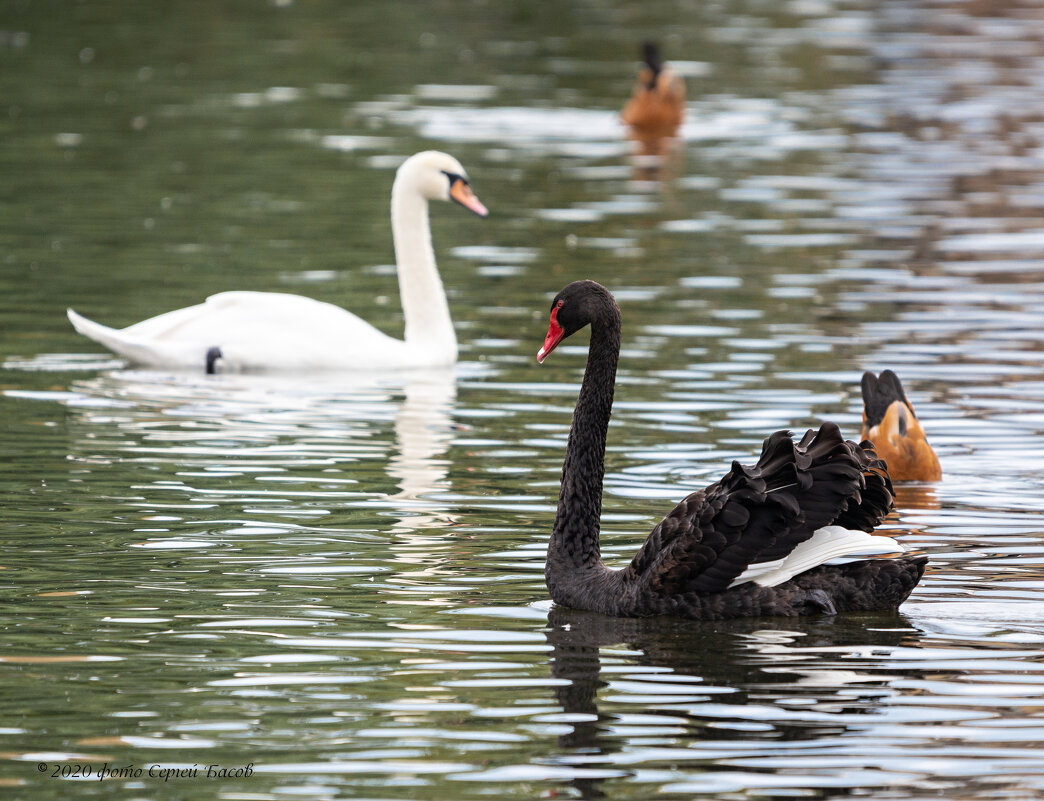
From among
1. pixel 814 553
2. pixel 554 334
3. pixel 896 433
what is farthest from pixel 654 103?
pixel 814 553

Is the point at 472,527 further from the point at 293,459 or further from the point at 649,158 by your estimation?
the point at 649,158

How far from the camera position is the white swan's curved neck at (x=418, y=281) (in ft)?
51.9

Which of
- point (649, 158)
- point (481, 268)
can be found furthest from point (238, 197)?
point (649, 158)

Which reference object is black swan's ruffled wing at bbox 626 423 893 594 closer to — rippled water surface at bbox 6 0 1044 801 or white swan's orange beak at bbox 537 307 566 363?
rippled water surface at bbox 6 0 1044 801

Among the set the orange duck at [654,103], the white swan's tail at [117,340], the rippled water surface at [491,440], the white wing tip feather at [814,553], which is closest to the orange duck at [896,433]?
the rippled water surface at [491,440]

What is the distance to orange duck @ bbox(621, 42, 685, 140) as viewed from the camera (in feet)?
97.6

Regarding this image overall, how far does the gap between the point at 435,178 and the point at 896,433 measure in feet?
19.5

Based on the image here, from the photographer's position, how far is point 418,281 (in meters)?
16.1

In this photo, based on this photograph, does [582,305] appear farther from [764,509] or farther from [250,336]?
[250,336]

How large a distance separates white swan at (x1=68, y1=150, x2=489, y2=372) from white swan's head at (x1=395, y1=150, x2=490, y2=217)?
3.15 feet

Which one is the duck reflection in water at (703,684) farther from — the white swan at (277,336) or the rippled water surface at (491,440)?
the white swan at (277,336)

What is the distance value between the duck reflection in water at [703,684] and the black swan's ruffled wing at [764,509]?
34 centimetres

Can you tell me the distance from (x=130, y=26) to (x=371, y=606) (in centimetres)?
3434

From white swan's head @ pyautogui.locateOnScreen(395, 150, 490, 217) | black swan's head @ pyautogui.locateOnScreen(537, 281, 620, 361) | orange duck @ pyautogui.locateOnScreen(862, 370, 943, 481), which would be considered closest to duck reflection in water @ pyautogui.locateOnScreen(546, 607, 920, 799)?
black swan's head @ pyautogui.locateOnScreen(537, 281, 620, 361)
